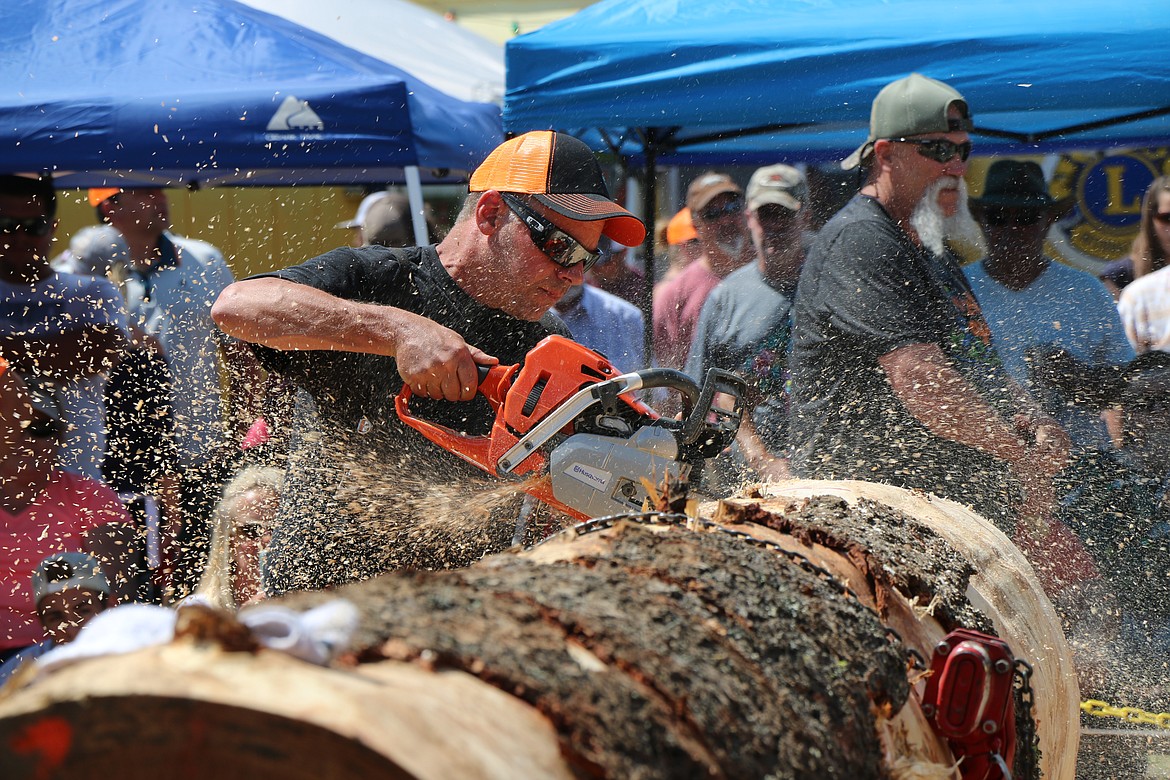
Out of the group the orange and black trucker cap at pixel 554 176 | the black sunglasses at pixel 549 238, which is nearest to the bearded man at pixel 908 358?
the orange and black trucker cap at pixel 554 176

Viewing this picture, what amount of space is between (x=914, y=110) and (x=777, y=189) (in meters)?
1.54

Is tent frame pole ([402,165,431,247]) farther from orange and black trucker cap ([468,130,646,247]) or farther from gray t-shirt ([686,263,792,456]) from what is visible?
orange and black trucker cap ([468,130,646,247])

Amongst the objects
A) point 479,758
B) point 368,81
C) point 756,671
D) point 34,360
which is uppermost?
point 368,81

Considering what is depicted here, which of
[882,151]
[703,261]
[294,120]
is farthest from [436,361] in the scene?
[703,261]

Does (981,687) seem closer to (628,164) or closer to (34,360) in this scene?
(34,360)

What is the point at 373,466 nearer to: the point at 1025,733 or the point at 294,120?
the point at 1025,733

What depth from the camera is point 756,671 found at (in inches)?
53.0

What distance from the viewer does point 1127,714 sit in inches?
143

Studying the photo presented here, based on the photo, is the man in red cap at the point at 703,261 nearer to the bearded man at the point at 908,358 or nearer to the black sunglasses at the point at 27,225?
the bearded man at the point at 908,358

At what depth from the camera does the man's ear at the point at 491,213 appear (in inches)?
113

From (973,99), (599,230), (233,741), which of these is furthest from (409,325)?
(973,99)

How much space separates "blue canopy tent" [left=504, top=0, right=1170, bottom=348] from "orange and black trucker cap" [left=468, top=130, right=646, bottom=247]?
5.39 ft

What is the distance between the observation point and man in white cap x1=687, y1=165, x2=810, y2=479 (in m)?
4.12

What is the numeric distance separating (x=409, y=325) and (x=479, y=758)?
1.68 metres
